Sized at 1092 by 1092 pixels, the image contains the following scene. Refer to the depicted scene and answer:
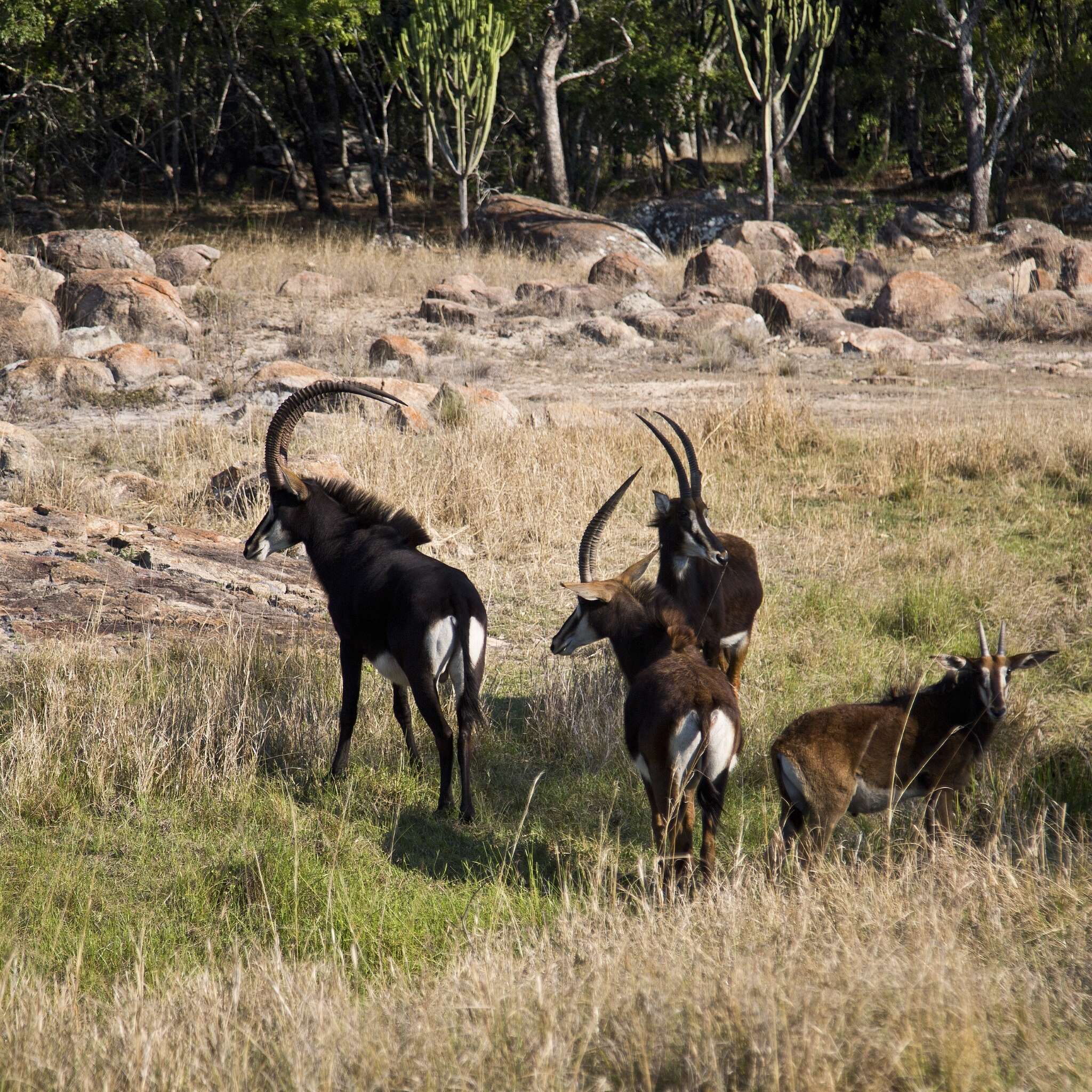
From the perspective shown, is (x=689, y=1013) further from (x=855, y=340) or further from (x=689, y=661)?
(x=855, y=340)

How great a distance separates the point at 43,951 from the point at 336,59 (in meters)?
30.4

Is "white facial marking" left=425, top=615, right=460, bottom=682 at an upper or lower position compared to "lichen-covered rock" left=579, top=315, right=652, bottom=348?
lower

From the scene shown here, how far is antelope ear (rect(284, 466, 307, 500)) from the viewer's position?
5.83 meters

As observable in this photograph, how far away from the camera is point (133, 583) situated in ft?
24.0

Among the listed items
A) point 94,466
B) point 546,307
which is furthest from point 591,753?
point 546,307

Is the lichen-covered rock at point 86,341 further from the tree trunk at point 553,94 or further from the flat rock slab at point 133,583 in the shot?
the tree trunk at point 553,94

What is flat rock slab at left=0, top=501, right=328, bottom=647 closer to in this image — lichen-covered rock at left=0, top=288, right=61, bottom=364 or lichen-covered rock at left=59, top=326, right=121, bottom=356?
lichen-covered rock at left=0, top=288, right=61, bottom=364

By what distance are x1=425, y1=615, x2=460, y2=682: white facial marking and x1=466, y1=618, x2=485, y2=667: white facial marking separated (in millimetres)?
70

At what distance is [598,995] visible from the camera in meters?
2.96

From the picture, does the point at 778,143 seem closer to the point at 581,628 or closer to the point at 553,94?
the point at 553,94

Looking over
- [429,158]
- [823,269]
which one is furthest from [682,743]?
[429,158]

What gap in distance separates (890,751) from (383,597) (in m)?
2.32

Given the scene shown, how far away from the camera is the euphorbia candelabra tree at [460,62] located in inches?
1080

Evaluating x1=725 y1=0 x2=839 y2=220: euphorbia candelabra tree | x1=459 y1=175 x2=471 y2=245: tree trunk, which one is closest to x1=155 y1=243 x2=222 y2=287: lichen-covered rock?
x1=459 y1=175 x2=471 y2=245: tree trunk
